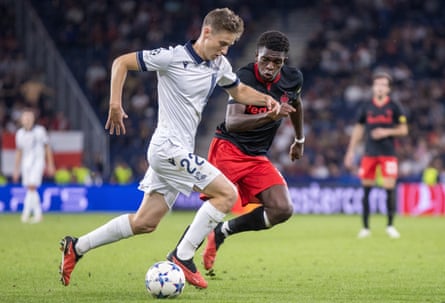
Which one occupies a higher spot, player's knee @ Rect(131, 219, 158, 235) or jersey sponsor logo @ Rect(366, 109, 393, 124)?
jersey sponsor logo @ Rect(366, 109, 393, 124)

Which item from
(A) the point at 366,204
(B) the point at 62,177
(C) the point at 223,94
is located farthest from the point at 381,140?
(C) the point at 223,94

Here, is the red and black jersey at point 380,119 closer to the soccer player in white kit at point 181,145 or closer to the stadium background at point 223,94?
the stadium background at point 223,94

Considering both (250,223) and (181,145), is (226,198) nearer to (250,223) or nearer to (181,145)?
(181,145)

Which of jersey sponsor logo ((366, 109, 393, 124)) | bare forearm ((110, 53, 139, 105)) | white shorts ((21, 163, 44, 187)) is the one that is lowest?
white shorts ((21, 163, 44, 187))

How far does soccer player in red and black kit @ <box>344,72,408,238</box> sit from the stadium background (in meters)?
6.73

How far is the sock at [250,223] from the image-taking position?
9188 mm

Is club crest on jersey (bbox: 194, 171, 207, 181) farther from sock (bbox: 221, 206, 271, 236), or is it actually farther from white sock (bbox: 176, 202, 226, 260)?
sock (bbox: 221, 206, 271, 236)

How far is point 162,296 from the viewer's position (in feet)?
23.2

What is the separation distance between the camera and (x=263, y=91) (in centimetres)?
913

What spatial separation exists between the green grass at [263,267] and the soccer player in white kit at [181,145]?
0.44m

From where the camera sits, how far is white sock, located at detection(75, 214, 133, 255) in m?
7.58

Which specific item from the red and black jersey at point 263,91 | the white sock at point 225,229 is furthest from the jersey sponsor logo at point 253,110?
the white sock at point 225,229

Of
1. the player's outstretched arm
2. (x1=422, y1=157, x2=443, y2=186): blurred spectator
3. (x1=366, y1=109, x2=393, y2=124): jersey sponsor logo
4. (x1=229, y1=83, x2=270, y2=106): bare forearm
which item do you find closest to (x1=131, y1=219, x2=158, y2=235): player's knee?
the player's outstretched arm

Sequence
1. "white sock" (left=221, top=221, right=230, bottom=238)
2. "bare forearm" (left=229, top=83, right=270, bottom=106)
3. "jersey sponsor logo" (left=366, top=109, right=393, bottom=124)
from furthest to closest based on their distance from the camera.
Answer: "jersey sponsor logo" (left=366, top=109, right=393, bottom=124), "white sock" (left=221, top=221, right=230, bottom=238), "bare forearm" (left=229, top=83, right=270, bottom=106)
